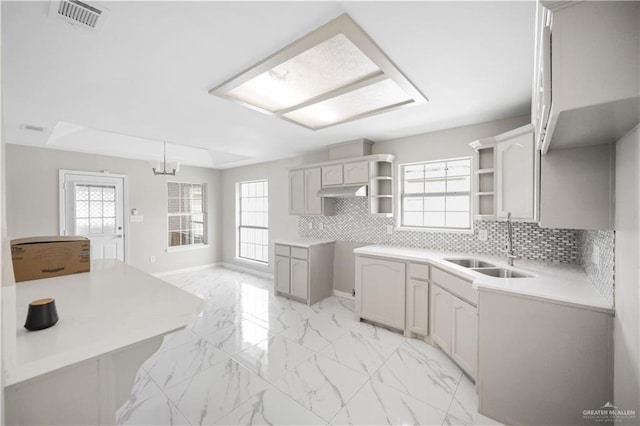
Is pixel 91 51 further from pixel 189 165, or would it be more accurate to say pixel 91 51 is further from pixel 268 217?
pixel 189 165

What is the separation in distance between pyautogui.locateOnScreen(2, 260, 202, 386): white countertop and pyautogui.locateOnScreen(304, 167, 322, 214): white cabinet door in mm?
2684

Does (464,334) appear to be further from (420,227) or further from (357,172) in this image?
(357,172)

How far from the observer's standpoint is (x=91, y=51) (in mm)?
1665

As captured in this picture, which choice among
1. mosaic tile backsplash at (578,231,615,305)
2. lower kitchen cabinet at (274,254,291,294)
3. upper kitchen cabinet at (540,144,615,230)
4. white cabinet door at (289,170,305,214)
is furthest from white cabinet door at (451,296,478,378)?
white cabinet door at (289,170,305,214)

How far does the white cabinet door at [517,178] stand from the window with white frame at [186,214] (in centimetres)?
574

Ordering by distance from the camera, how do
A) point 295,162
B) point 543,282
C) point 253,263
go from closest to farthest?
point 543,282 < point 295,162 < point 253,263

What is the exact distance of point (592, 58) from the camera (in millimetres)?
920

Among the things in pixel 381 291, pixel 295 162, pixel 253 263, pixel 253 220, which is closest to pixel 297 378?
pixel 381 291

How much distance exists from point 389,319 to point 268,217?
10.6 feet

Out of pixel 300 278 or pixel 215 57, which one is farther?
pixel 300 278

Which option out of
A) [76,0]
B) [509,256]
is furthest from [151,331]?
[509,256]

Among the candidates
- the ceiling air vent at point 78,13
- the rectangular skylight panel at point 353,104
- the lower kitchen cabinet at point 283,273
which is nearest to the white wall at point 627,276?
the rectangular skylight panel at point 353,104

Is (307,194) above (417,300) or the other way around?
above

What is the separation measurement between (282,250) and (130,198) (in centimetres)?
314
